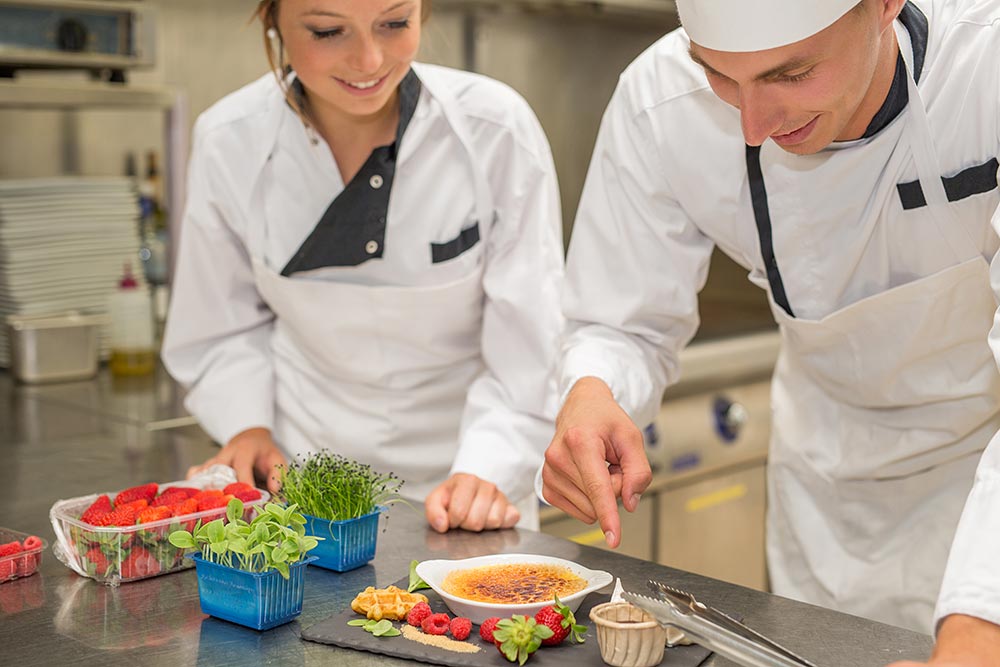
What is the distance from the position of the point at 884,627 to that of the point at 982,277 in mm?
486

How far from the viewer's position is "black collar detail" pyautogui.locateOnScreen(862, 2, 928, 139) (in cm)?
138

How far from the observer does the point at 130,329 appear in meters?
2.54

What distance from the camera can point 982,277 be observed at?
144 cm

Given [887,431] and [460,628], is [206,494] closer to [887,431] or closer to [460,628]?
[460,628]

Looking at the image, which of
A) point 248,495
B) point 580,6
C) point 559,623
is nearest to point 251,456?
point 248,495

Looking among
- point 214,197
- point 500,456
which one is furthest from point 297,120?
point 500,456

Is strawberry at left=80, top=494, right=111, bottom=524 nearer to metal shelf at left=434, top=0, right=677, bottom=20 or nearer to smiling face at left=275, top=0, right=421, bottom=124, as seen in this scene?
smiling face at left=275, top=0, right=421, bottom=124

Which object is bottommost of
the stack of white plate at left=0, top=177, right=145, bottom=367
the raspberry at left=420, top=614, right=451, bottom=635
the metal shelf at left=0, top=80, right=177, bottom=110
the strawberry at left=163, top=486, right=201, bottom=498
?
the raspberry at left=420, top=614, right=451, bottom=635

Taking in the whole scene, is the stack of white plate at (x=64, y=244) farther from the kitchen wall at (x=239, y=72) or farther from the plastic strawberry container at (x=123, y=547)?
the plastic strawberry container at (x=123, y=547)

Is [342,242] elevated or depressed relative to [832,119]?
depressed

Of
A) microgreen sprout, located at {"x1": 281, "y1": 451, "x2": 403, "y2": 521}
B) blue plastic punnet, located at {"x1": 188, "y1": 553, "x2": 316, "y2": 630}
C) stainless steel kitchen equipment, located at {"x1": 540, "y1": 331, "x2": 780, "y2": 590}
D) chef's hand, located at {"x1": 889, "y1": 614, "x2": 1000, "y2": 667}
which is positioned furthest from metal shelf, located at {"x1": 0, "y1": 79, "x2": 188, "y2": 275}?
chef's hand, located at {"x1": 889, "y1": 614, "x2": 1000, "y2": 667}

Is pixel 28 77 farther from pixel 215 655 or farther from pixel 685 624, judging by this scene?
pixel 685 624

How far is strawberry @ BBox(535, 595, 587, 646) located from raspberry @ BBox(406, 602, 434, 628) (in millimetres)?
114

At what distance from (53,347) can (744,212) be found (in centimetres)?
161
